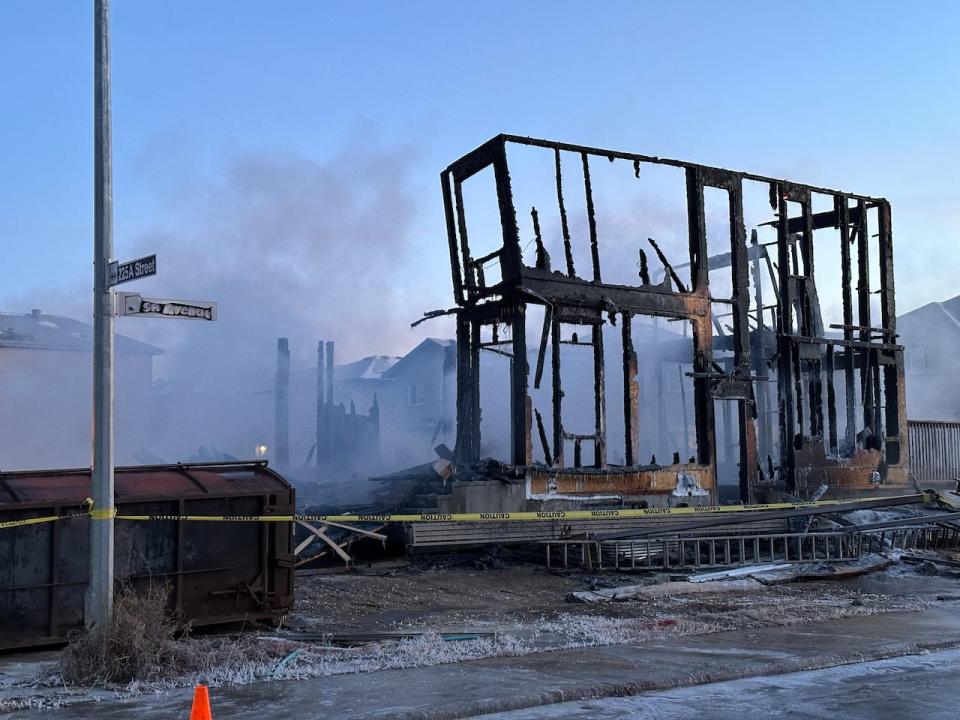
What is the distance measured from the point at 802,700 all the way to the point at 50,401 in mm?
36137

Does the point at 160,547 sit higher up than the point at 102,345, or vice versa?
the point at 102,345

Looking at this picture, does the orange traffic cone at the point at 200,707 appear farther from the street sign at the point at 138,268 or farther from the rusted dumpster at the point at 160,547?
the rusted dumpster at the point at 160,547

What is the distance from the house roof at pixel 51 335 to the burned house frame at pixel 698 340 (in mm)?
26196

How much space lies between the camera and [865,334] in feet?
78.5

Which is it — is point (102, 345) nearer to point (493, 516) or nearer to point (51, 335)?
point (493, 516)

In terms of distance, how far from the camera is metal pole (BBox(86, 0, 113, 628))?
8.08m

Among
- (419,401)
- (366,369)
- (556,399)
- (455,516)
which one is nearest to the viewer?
(455,516)

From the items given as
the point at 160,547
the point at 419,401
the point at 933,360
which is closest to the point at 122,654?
the point at 160,547

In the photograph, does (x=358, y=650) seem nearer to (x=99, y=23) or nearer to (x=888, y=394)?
(x=99, y=23)

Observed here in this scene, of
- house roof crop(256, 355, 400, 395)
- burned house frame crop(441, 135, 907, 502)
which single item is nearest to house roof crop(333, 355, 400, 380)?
house roof crop(256, 355, 400, 395)

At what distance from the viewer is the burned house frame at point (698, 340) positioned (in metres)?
18.0

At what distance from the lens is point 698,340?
20688 millimetres

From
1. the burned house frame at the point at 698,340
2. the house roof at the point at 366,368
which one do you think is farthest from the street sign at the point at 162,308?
the house roof at the point at 366,368

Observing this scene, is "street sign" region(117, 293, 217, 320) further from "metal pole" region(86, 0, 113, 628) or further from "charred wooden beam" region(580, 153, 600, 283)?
A: "charred wooden beam" region(580, 153, 600, 283)
